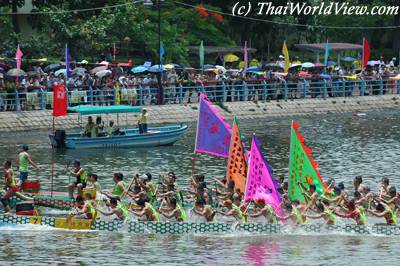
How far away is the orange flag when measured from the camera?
129 feet

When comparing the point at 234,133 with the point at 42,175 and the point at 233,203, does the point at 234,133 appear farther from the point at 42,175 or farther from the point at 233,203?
the point at 42,175

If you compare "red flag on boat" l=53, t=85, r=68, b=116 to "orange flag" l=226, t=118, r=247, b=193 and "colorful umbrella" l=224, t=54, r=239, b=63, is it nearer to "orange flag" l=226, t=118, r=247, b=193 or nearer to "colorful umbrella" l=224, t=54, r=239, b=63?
"orange flag" l=226, t=118, r=247, b=193

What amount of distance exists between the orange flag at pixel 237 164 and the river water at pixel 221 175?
2.91 metres

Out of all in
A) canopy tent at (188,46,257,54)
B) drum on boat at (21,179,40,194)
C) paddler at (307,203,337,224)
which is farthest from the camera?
canopy tent at (188,46,257,54)

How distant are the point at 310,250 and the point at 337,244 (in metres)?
1.18

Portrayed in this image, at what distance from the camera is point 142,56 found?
78688 millimetres

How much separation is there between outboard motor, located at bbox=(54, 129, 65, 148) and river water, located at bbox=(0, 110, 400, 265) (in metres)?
0.71

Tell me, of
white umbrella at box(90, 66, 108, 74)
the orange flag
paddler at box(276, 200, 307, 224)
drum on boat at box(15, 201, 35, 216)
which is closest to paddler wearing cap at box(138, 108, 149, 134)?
white umbrella at box(90, 66, 108, 74)

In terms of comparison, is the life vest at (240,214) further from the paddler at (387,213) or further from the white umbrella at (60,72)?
the white umbrella at (60,72)

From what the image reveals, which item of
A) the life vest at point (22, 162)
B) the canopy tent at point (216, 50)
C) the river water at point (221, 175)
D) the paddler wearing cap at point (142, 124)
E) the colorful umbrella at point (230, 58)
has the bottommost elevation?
the river water at point (221, 175)

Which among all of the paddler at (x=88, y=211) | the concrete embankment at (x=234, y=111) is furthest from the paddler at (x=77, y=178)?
the concrete embankment at (x=234, y=111)

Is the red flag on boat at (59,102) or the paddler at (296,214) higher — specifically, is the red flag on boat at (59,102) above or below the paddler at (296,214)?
above

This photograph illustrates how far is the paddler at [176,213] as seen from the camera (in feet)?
124

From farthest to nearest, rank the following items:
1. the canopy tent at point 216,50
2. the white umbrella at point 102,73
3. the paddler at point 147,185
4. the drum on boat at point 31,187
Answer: the canopy tent at point 216,50
the white umbrella at point 102,73
the drum on boat at point 31,187
the paddler at point 147,185
